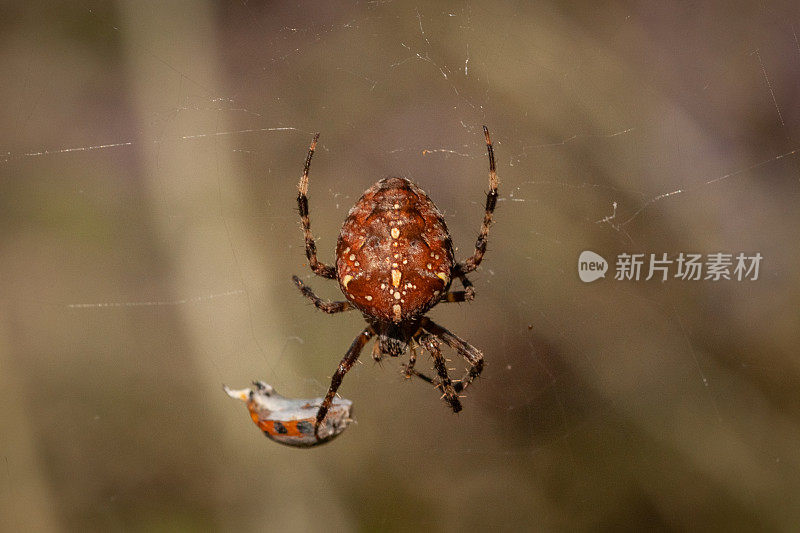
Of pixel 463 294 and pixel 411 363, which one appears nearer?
pixel 463 294

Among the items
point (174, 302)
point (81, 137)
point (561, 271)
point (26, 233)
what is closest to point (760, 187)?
point (561, 271)

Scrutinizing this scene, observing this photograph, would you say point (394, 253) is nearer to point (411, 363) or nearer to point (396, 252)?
point (396, 252)

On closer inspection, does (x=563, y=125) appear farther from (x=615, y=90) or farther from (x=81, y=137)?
(x=81, y=137)

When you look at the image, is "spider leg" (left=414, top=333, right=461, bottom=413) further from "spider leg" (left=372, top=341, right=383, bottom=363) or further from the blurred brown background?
the blurred brown background

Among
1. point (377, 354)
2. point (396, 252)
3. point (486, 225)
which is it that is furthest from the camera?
point (377, 354)

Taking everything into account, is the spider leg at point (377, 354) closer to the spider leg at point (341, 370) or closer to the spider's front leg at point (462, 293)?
the spider leg at point (341, 370)

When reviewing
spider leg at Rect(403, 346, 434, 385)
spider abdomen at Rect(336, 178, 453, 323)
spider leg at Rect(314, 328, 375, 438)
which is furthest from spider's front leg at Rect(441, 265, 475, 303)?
spider leg at Rect(314, 328, 375, 438)

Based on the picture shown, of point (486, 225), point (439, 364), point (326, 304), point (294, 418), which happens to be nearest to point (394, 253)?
point (486, 225)
